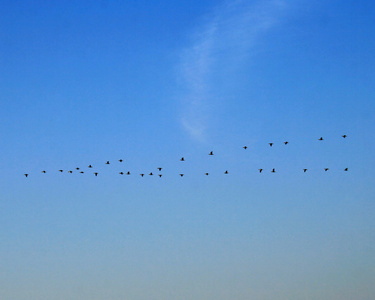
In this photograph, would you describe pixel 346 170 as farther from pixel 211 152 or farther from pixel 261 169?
pixel 211 152

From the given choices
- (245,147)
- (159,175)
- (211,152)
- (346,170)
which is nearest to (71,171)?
(159,175)

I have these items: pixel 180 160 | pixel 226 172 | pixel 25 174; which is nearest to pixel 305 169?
pixel 226 172

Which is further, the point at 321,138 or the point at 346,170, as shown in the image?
the point at 346,170

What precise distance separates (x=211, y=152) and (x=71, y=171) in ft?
76.7

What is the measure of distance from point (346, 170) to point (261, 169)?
14.6 m

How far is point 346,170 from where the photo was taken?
279 feet

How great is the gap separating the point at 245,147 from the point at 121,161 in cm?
2038

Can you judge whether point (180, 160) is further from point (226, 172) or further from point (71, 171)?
point (71, 171)

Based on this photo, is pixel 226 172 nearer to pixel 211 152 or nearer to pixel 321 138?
pixel 211 152

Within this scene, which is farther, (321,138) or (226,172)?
(226,172)

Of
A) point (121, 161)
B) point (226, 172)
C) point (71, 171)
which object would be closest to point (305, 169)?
point (226, 172)

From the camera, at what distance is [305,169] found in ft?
277

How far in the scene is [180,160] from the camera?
79.4 meters

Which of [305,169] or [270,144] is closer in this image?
[270,144]
